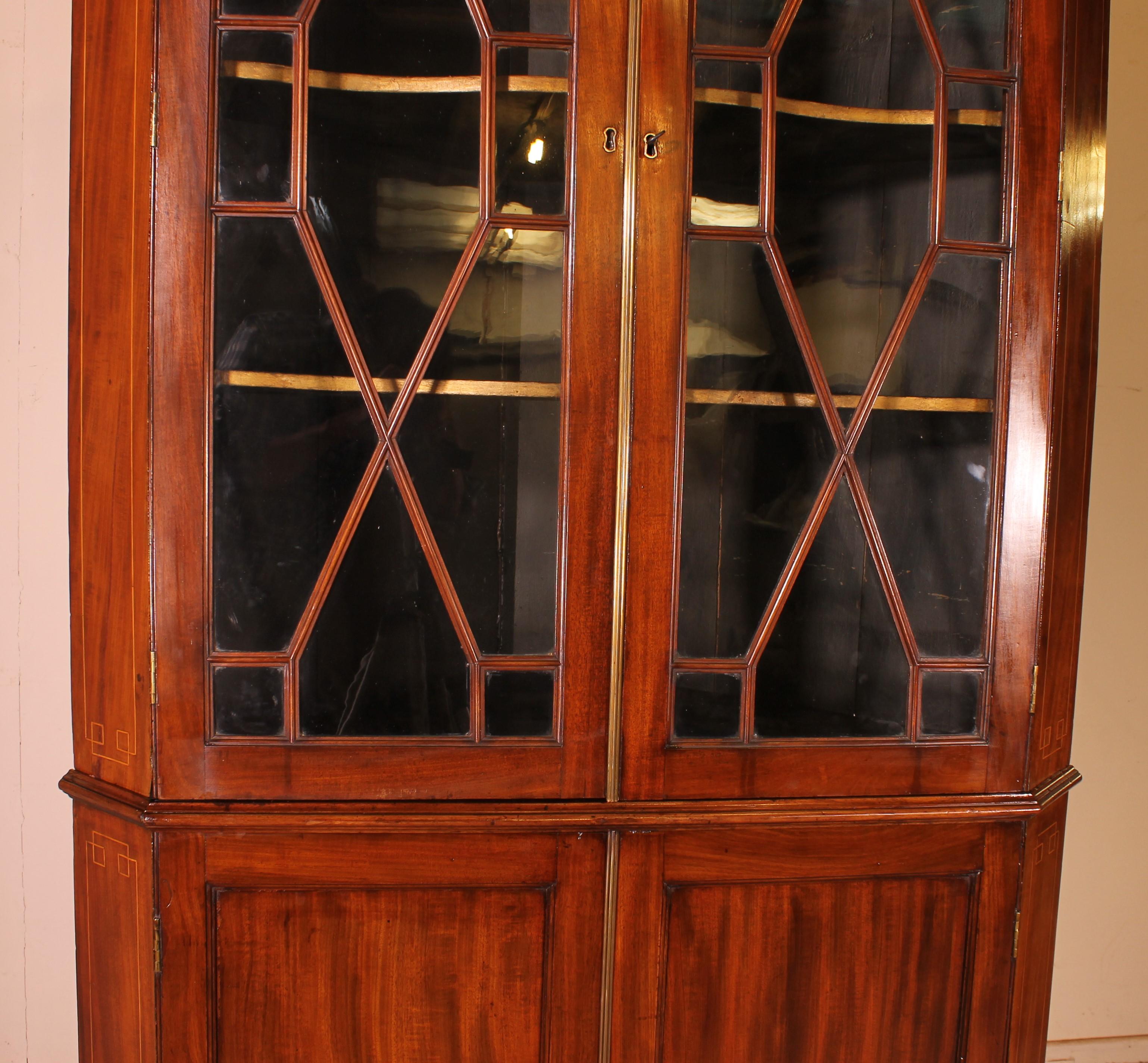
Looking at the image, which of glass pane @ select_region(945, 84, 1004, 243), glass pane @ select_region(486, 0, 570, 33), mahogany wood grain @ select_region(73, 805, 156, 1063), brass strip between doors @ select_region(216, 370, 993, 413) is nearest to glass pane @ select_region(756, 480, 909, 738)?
brass strip between doors @ select_region(216, 370, 993, 413)

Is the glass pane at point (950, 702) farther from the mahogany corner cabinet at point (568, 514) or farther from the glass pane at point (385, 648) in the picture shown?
the glass pane at point (385, 648)

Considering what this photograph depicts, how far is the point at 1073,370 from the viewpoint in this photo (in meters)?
0.93

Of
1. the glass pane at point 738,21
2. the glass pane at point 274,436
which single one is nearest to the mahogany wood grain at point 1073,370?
the glass pane at point 738,21

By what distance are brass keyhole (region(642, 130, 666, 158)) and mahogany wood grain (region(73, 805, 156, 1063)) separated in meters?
0.86

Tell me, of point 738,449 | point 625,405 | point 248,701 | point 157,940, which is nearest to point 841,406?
point 738,449

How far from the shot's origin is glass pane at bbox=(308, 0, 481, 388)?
0.85 metres

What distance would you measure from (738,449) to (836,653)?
0.82 ft

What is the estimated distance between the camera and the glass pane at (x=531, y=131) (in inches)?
33.5

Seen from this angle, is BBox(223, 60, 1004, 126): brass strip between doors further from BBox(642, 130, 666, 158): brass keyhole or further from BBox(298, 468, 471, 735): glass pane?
BBox(298, 468, 471, 735): glass pane

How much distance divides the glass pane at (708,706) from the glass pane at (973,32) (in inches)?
27.7

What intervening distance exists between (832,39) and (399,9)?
452 mm

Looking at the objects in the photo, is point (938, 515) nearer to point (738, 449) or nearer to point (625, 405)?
point (738, 449)

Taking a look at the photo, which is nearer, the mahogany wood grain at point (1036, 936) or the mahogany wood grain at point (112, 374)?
the mahogany wood grain at point (112, 374)

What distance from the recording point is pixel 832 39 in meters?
0.89
